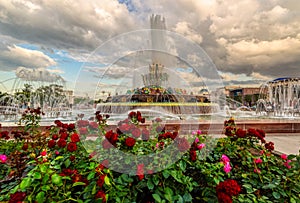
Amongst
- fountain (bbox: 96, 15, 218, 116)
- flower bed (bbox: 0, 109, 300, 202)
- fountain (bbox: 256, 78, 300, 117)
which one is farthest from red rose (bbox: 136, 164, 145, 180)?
fountain (bbox: 256, 78, 300, 117)

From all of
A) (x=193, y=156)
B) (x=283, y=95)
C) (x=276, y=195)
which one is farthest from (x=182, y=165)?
(x=283, y=95)

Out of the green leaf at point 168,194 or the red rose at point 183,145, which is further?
the red rose at point 183,145

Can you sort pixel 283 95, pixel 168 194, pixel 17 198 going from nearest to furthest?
1. pixel 17 198
2. pixel 168 194
3. pixel 283 95

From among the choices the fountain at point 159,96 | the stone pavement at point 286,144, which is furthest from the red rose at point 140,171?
the fountain at point 159,96

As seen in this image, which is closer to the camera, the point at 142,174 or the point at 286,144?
the point at 142,174

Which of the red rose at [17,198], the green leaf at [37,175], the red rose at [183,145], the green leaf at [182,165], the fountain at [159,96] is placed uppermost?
the fountain at [159,96]

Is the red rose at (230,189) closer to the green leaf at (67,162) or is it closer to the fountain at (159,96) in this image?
the green leaf at (67,162)

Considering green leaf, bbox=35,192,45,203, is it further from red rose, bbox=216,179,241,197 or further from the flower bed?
red rose, bbox=216,179,241,197

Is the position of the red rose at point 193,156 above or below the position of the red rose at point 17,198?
above

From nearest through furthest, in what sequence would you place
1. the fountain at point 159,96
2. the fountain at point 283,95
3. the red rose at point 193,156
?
the red rose at point 193,156, the fountain at point 159,96, the fountain at point 283,95

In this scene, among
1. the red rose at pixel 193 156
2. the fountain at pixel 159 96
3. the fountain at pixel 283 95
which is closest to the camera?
the red rose at pixel 193 156

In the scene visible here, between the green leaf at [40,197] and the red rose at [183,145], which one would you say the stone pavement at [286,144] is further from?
the green leaf at [40,197]

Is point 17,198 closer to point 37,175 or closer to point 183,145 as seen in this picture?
point 37,175

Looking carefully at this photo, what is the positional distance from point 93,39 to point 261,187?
5.71 metres
